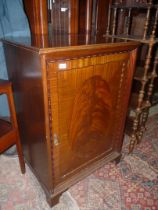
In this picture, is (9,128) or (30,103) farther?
(9,128)

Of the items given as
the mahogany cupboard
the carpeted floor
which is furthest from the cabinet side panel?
the carpeted floor

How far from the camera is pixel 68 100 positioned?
0.90 metres

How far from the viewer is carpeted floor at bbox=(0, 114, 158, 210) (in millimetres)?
1197

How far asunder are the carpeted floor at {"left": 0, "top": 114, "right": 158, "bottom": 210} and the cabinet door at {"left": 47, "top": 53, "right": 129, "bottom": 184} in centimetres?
20

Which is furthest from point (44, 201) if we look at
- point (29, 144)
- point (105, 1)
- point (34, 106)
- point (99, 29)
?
point (105, 1)

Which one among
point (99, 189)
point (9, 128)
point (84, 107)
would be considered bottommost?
point (99, 189)

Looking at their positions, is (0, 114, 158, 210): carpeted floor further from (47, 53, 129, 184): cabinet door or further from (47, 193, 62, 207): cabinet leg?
(47, 53, 129, 184): cabinet door

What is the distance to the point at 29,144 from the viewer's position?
1.20m

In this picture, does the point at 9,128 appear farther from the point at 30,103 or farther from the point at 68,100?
the point at 68,100

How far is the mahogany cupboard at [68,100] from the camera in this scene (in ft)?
2.65

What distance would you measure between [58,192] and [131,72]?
89 centimetres

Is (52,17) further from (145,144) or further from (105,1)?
(145,144)

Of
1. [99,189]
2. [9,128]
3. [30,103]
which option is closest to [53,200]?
[99,189]

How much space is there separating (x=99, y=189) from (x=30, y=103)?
0.82 meters
